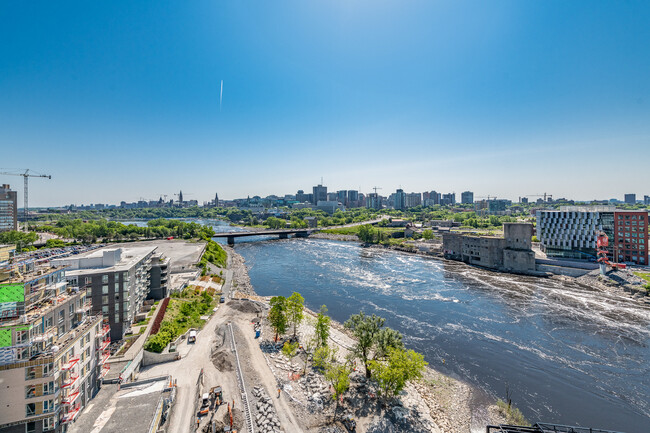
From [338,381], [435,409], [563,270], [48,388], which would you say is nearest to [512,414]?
[435,409]

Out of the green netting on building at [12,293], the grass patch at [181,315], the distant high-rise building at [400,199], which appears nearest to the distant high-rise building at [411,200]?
the distant high-rise building at [400,199]

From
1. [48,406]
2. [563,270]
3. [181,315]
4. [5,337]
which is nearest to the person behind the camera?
[5,337]

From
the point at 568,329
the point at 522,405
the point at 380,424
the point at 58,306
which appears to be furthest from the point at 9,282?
the point at 568,329

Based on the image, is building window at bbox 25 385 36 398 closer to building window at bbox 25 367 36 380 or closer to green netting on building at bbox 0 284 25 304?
building window at bbox 25 367 36 380

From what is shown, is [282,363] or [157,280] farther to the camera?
[157,280]

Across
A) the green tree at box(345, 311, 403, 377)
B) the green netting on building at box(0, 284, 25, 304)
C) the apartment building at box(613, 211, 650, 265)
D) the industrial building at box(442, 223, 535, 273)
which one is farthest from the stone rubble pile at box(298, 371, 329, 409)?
the apartment building at box(613, 211, 650, 265)

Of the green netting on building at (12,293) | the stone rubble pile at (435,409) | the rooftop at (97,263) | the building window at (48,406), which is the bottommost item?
the stone rubble pile at (435,409)

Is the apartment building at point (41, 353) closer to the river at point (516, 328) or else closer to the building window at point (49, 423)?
the building window at point (49, 423)

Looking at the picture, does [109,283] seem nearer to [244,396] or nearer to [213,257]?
[244,396]
